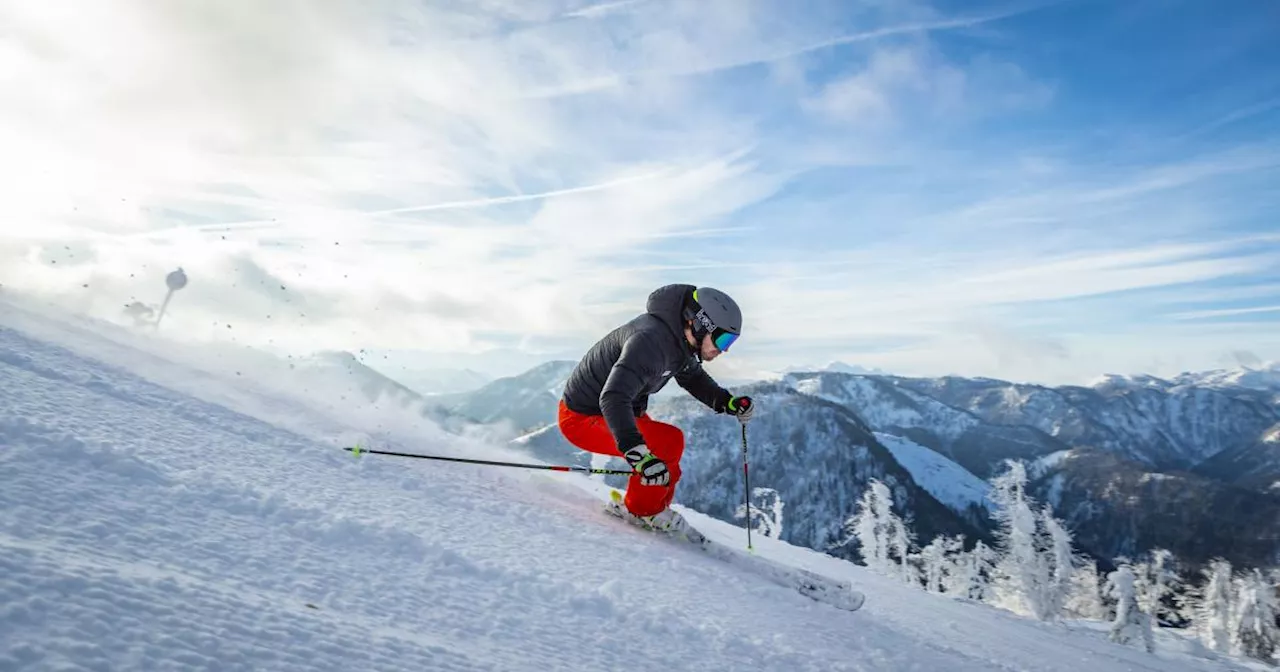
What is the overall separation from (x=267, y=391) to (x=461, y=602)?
7.01 m

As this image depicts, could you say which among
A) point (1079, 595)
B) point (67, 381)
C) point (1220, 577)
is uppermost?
point (67, 381)

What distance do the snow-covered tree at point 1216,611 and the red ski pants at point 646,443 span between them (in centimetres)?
8170

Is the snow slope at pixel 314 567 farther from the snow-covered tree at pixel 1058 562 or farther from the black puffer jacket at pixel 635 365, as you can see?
the snow-covered tree at pixel 1058 562

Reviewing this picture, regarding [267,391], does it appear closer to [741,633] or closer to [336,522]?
[336,522]

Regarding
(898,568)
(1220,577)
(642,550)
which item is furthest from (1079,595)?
(642,550)

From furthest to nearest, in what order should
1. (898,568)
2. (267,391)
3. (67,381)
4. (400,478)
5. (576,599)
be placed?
(898,568) < (267,391) < (400,478) < (67,381) < (576,599)

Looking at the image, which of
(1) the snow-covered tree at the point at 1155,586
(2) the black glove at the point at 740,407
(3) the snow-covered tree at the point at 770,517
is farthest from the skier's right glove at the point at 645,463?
(1) the snow-covered tree at the point at 1155,586

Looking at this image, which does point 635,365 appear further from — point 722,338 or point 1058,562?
point 1058,562

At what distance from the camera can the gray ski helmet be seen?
6.87m

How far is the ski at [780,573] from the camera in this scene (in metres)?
6.10

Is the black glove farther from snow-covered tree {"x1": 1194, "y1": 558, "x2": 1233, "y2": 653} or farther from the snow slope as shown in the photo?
snow-covered tree {"x1": 1194, "y1": 558, "x2": 1233, "y2": 653}

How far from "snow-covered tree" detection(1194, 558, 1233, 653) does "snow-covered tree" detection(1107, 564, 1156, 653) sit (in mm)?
30252

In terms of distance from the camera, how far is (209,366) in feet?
33.6

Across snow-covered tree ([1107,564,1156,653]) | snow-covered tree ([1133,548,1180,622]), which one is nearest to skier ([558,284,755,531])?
snow-covered tree ([1107,564,1156,653])
